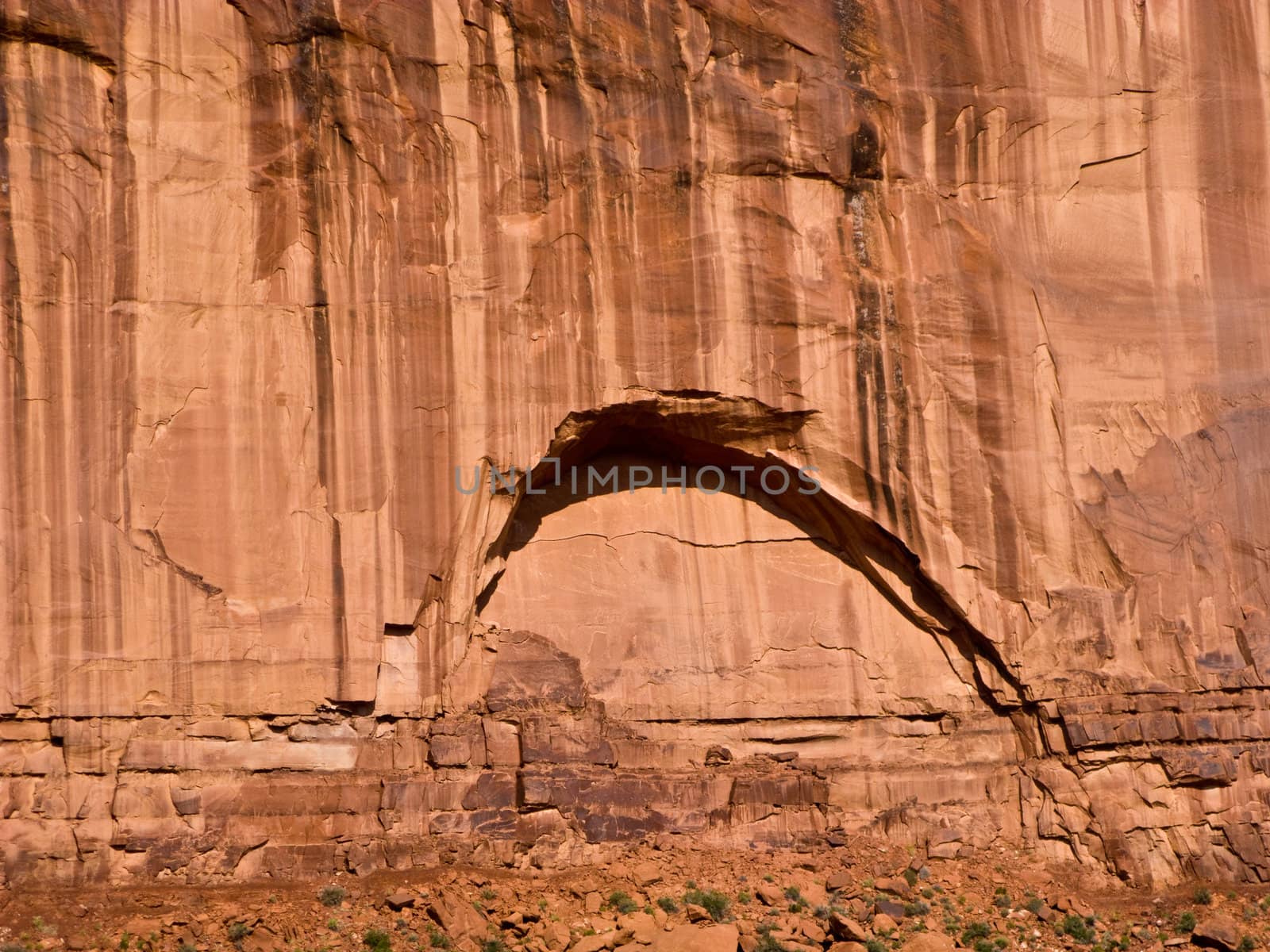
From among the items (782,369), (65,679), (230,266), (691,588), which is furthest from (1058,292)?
(65,679)

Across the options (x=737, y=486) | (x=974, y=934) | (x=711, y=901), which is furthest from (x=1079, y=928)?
(x=737, y=486)

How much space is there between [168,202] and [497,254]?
3711 millimetres

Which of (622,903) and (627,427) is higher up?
(627,427)

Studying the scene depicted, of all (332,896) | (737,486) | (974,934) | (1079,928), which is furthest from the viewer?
(737,486)

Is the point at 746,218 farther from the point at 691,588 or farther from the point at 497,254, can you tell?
the point at 691,588

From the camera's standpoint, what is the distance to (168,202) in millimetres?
18922

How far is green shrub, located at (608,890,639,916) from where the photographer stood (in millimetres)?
17547

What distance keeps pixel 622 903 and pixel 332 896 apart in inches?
118

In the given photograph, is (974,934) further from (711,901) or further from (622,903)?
(622,903)

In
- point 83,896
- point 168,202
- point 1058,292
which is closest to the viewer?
point 83,896

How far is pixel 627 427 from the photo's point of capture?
2025 cm

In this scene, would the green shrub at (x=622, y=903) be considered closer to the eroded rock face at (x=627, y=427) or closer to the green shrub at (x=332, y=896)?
the eroded rock face at (x=627, y=427)

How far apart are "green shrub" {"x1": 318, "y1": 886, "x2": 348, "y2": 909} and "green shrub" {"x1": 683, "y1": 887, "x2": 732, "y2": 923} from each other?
3564mm

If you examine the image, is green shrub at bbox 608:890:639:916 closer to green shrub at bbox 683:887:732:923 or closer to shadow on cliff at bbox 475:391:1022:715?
green shrub at bbox 683:887:732:923
